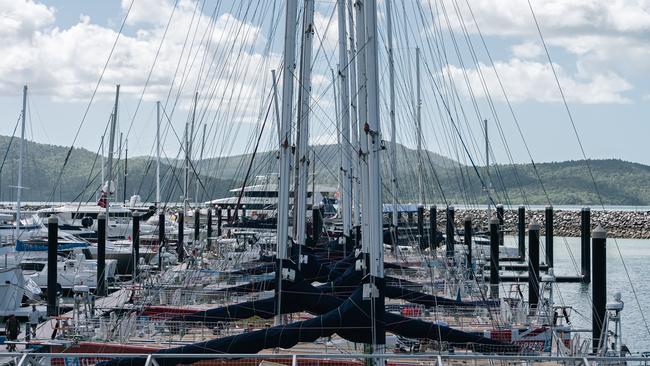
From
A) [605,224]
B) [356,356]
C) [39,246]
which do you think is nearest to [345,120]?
[39,246]

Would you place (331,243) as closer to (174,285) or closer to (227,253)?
(227,253)

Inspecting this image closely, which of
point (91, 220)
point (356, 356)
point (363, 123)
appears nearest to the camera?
point (356, 356)

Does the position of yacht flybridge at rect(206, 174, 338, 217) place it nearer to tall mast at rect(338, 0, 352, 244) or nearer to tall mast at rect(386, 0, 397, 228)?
tall mast at rect(386, 0, 397, 228)

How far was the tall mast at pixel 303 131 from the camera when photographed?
3391cm

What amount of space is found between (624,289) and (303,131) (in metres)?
29.0

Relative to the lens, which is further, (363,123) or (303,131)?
(303,131)

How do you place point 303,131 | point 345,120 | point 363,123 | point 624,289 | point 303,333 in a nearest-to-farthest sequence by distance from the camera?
point 303,333 < point 363,123 < point 303,131 < point 345,120 < point 624,289

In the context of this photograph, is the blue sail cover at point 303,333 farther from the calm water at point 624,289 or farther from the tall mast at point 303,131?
the tall mast at point 303,131

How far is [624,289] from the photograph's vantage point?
201 ft

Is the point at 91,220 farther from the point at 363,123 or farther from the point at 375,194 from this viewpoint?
the point at 375,194

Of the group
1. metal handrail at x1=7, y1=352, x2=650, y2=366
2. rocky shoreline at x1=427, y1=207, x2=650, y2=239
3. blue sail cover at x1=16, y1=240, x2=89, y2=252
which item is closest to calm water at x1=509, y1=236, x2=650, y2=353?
metal handrail at x1=7, y1=352, x2=650, y2=366

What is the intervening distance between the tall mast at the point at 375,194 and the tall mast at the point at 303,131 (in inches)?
347

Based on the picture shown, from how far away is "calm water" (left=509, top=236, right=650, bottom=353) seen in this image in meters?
42.9

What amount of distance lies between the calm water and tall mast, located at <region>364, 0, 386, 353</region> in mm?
10580
